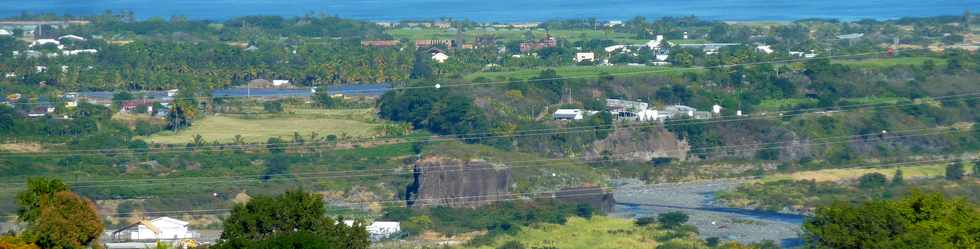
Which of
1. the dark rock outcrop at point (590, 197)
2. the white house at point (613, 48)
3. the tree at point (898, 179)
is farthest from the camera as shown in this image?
the white house at point (613, 48)

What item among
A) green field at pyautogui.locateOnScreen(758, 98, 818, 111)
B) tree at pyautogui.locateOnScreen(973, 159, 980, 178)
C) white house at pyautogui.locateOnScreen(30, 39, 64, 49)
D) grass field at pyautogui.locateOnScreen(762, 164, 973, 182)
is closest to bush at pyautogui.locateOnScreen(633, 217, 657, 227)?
grass field at pyautogui.locateOnScreen(762, 164, 973, 182)

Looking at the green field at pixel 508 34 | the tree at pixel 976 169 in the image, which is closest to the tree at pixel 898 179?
the tree at pixel 976 169

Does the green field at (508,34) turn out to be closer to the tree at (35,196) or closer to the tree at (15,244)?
the tree at (35,196)

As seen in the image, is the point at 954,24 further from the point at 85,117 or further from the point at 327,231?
the point at 327,231

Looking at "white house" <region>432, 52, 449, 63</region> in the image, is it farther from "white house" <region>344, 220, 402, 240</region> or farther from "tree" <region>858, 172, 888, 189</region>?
"white house" <region>344, 220, 402, 240</region>

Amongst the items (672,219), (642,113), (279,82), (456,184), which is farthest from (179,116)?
(672,219)

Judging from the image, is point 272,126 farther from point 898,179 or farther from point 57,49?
point 57,49
